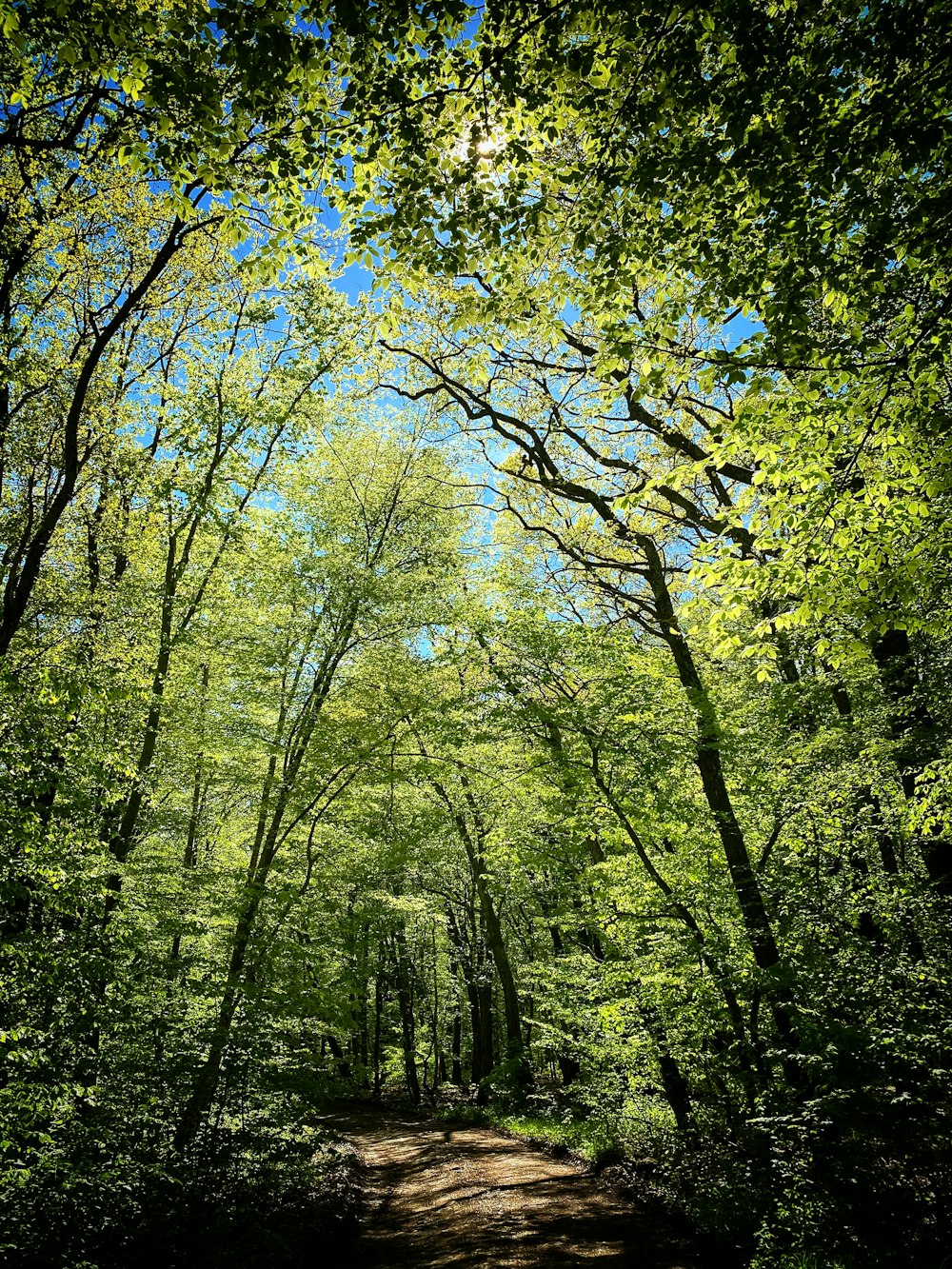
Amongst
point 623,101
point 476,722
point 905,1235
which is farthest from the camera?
point 476,722

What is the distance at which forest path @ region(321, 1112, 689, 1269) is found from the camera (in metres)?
6.98

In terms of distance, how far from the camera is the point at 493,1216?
8.47 metres

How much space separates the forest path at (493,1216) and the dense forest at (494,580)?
0.78 metres

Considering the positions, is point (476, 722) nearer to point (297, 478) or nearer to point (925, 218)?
point (297, 478)

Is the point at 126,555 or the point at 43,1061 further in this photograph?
the point at 126,555

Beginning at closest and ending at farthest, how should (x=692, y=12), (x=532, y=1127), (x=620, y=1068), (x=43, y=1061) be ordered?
(x=692, y=12) < (x=43, y=1061) < (x=620, y=1068) < (x=532, y=1127)

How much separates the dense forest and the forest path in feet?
2.56

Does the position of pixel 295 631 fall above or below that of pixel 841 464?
above

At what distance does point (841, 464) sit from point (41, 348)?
9.58 meters

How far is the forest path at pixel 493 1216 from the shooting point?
698cm

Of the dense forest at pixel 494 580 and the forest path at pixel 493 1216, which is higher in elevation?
the dense forest at pixel 494 580

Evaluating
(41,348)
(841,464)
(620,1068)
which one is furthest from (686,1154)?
(41,348)

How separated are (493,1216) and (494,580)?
9.11 m

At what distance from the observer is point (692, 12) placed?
12.4 ft
